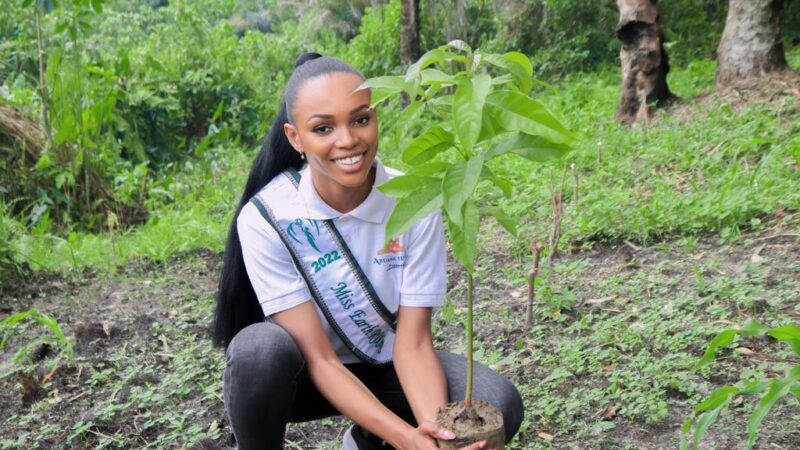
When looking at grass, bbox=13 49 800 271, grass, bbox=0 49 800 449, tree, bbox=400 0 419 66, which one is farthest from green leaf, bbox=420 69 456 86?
tree, bbox=400 0 419 66

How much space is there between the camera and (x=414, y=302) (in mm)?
2111

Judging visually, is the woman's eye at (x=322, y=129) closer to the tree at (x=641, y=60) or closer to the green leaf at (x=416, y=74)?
the green leaf at (x=416, y=74)

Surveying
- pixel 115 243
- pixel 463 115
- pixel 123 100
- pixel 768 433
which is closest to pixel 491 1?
pixel 123 100

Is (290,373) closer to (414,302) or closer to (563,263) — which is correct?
(414,302)

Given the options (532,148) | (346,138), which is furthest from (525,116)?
(346,138)

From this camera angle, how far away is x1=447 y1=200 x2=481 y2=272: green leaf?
1.53 metres

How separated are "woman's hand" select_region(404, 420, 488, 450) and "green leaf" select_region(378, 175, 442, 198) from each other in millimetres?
471

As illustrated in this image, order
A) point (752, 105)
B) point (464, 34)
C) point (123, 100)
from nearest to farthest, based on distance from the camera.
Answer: point (752, 105) → point (123, 100) → point (464, 34)

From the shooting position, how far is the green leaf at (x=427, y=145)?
1.63 metres

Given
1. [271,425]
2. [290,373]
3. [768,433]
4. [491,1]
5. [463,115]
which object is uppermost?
[491,1]

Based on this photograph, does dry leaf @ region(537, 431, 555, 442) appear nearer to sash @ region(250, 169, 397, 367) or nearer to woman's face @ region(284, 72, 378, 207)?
sash @ region(250, 169, 397, 367)

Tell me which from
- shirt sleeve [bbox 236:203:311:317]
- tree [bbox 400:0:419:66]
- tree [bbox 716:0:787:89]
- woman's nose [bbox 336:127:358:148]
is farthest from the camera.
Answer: tree [bbox 400:0:419:66]

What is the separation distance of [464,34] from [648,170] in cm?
462

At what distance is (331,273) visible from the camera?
216 centimetres
